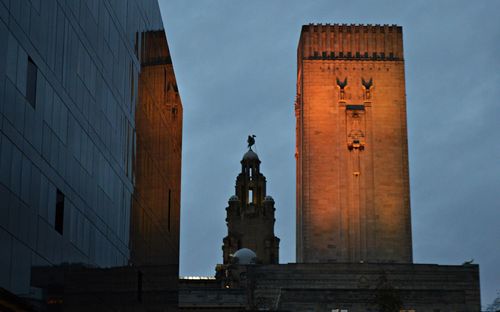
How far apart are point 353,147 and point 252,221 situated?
38439 mm

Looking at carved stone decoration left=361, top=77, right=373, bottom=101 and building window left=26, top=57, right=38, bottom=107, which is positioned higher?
carved stone decoration left=361, top=77, right=373, bottom=101

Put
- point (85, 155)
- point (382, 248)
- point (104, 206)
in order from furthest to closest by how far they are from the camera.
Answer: point (382, 248) → point (104, 206) → point (85, 155)

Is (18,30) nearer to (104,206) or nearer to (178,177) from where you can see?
(104,206)

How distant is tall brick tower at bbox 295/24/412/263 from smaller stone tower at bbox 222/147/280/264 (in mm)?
29572

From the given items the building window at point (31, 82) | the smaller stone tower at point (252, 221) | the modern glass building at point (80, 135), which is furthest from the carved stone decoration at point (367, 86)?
the building window at point (31, 82)

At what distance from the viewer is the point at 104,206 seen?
41.1 m

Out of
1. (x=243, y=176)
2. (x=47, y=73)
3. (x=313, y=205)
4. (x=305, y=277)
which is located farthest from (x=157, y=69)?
(x=243, y=176)

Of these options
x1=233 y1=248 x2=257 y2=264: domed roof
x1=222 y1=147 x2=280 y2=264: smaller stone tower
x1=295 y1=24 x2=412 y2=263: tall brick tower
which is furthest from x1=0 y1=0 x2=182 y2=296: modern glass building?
x1=222 y1=147 x2=280 y2=264: smaller stone tower

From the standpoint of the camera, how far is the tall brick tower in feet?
315

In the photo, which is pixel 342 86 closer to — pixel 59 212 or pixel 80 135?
pixel 80 135

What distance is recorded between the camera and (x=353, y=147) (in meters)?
97.2

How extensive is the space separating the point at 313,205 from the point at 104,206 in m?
56.5

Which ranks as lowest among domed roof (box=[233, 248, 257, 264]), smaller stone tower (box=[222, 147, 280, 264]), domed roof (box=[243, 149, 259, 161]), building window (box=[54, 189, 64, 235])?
building window (box=[54, 189, 64, 235])

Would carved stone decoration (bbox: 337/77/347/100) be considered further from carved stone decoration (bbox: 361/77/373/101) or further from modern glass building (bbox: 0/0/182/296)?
modern glass building (bbox: 0/0/182/296)
